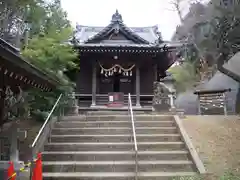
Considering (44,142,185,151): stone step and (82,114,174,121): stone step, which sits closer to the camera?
(44,142,185,151): stone step

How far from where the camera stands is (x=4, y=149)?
18.4 ft

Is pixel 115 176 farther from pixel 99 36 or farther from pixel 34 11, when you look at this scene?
pixel 34 11

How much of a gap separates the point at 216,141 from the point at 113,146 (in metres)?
3.05

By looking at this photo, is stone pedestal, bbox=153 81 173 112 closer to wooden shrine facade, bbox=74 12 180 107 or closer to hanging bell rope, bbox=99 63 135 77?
wooden shrine facade, bbox=74 12 180 107

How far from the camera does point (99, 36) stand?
1388 centimetres

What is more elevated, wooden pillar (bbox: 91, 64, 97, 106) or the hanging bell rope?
the hanging bell rope

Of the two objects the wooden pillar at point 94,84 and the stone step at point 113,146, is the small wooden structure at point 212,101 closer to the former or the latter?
the wooden pillar at point 94,84

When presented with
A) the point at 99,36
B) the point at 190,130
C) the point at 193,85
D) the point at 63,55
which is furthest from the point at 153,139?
the point at 193,85

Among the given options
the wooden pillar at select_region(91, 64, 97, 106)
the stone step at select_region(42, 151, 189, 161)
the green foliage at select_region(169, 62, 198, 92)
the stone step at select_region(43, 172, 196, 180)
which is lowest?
the stone step at select_region(43, 172, 196, 180)

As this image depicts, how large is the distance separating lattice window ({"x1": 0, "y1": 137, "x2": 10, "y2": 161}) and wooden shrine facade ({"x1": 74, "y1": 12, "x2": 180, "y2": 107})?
7898mm

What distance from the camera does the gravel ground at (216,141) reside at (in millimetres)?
6043

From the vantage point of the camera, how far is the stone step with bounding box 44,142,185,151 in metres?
7.16

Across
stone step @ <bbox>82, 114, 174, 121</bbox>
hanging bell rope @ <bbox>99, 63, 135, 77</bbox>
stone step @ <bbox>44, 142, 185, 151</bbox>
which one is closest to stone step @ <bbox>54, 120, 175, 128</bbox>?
stone step @ <bbox>82, 114, 174, 121</bbox>

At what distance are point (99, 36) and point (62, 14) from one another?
13494 millimetres
